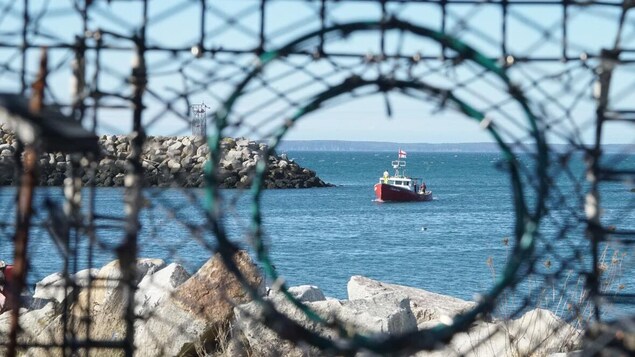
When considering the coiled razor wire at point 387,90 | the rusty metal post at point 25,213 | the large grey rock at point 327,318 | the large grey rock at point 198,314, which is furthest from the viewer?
the large grey rock at point 198,314

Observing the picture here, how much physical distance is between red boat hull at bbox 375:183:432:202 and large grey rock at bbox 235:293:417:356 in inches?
2104

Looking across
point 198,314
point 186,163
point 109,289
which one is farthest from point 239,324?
point 186,163

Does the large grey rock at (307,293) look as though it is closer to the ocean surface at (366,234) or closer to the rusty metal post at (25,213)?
the ocean surface at (366,234)

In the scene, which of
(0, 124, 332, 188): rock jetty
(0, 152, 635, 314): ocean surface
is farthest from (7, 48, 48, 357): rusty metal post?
(0, 124, 332, 188): rock jetty

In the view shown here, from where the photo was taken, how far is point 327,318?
10453 mm

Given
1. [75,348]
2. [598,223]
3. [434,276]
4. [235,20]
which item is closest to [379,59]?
[235,20]

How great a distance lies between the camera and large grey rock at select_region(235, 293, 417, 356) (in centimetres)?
1041

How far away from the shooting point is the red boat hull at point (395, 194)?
6512 centimetres

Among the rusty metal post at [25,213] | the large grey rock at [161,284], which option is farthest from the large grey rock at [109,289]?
the rusty metal post at [25,213]

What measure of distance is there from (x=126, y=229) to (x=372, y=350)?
1.68m

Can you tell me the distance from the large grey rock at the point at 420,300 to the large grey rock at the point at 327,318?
6.85 ft

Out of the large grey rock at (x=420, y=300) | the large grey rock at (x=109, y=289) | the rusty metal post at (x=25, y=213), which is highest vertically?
the rusty metal post at (x=25, y=213)

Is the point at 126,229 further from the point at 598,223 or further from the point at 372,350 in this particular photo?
the point at 598,223

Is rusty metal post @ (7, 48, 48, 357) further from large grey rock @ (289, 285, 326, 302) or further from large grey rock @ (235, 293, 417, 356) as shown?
large grey rock @ (289, 285, 326, 302)
